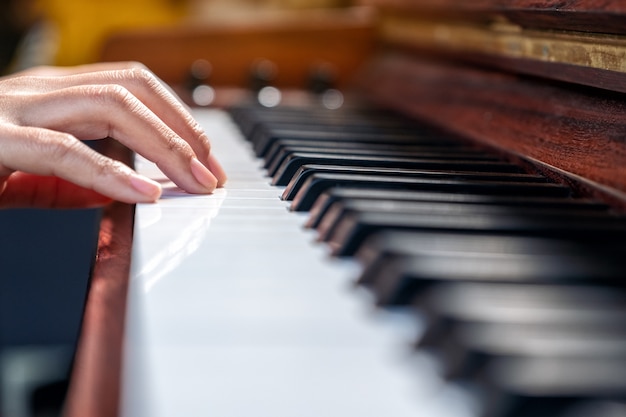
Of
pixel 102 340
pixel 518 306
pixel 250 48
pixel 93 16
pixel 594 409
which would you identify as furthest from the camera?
pixel 93 16

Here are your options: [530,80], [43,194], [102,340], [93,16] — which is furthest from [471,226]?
[93,16]

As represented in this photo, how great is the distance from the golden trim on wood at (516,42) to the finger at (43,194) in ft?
1.99

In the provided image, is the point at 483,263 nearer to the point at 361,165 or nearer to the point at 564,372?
the point at 564,372

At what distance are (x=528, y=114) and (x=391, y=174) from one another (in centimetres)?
28

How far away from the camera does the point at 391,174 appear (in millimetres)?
1017

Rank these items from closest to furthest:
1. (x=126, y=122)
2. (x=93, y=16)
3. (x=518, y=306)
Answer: (x=518, y=306)
(x=126, y=122)
(x=93, y=16)

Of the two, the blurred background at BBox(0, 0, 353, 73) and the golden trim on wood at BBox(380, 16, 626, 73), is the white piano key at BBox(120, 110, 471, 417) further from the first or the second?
the blurred background at BBox(0, 0, 353, 73)

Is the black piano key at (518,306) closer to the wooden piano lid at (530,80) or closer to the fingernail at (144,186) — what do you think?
the wooden piano lid at (530,80)

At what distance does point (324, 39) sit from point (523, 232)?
1.52 m

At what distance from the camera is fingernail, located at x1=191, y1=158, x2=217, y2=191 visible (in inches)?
40.4

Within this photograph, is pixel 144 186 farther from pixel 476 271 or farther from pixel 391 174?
pixel 476 271

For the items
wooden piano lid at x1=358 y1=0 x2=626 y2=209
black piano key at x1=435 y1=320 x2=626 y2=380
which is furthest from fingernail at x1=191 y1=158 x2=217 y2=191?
black piano key at x1=435 y1=320 x2=626 y2=380

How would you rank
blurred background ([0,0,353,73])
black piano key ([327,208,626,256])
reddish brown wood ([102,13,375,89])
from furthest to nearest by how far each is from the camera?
blurred background ([0,0,353,73])
reddish brown wood ([102,13,375,89])
black piano key ([327,208,626,256])

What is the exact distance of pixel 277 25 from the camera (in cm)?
224
